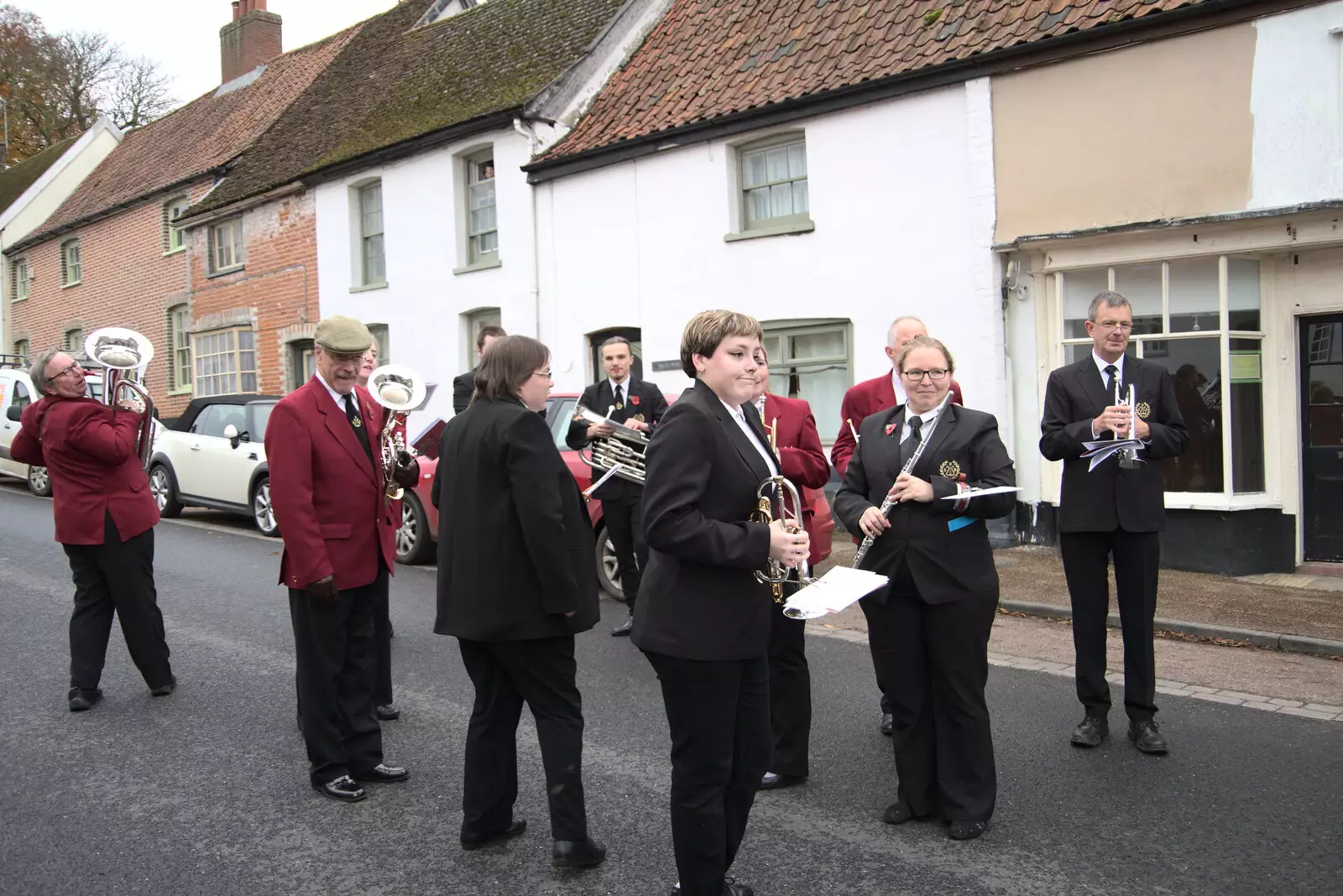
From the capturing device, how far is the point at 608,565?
889 cm

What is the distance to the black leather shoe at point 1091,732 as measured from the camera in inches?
202

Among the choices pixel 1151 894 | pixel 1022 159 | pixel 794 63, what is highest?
pixel 794 63

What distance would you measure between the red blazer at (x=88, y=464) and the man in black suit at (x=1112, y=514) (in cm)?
488

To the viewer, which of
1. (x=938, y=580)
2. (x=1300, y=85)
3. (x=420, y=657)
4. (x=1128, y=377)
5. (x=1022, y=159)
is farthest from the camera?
(x=1022, y=159)

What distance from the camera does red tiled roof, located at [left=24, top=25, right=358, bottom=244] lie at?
2419cm

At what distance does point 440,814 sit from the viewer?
445 cm

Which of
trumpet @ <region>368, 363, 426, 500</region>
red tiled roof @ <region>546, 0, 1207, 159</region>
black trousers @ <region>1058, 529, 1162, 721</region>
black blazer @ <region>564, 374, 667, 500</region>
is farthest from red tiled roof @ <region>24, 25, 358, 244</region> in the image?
black trousers @ <region>1058, 529, 1162, 721</region>

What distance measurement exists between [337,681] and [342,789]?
0.46 meters

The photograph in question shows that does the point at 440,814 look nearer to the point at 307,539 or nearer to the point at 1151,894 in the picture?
the point at 307,539

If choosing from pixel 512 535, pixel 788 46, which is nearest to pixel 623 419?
pixel 512 535

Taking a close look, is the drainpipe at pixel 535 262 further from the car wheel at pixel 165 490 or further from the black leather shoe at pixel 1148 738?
the black leather shoe at pixel 1148 738

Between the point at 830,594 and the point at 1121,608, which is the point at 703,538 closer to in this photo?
the point at 830,594

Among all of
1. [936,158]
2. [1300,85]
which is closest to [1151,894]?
[1300,85]

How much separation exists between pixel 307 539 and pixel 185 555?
7304 mm
